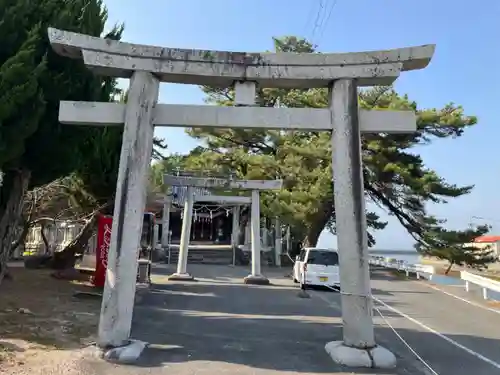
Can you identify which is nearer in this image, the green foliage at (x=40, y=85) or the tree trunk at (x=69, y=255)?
the green foliage at (x=40, y=85)

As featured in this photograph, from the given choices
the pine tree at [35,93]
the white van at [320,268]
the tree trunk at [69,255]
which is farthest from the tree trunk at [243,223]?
the pine tree at [35,93]

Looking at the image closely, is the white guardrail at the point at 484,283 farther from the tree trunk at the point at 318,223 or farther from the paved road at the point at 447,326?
the tree trunk at the point at 318,223

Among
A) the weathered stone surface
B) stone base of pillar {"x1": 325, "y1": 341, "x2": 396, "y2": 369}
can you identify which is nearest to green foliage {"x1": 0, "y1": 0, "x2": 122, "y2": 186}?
the weathered stone surface

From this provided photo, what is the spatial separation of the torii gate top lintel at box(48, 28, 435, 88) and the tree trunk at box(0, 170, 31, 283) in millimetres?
3283

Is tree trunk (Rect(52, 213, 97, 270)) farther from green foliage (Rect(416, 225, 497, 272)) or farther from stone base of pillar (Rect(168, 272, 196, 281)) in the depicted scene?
green foliage (Rect(416, 225, 497, 272))

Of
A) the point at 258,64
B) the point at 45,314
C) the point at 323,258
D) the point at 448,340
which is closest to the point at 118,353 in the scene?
the point at 45,314

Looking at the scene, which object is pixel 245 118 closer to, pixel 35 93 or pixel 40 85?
pixel 35 93

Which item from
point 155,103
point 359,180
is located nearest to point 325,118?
point 359,180

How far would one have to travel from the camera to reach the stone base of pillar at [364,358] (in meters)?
6.91

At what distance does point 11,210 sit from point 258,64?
588 cm

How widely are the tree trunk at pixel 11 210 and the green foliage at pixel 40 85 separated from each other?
323mm

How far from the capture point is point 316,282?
694 inches

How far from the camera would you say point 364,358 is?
6949mm

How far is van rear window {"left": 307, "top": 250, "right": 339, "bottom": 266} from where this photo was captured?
17938 mm
